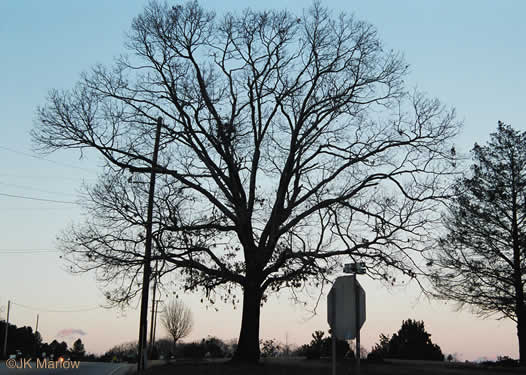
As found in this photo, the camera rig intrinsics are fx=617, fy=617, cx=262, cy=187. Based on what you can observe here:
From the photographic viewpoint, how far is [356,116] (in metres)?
25.1

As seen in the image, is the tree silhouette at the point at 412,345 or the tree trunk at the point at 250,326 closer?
the tree trunk at the point at 250,326

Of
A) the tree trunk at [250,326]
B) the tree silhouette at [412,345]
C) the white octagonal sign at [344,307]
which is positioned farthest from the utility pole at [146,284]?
the tree silhouette at [412,345]

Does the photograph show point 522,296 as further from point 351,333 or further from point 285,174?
point 351,333

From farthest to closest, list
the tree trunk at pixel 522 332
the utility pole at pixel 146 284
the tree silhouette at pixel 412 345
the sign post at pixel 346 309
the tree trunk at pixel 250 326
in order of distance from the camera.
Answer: the tree silhouette at pixel 412 345 < the tree trunk at pixel 522 332 < the tree trunk at pixel 250 326 < the utility pole at pixel 146 284 < the sign post at pixel 346 309

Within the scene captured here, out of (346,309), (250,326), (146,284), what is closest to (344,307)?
(346,309)

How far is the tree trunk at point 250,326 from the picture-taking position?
23.3 metres

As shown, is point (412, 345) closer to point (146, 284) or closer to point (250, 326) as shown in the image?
point (250, 326)

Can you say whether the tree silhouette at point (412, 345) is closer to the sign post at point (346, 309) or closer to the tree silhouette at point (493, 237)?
the tree silhouette at point (493, 237)

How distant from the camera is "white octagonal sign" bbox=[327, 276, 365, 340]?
37.7 ft

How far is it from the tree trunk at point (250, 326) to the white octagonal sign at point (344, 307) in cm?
1219

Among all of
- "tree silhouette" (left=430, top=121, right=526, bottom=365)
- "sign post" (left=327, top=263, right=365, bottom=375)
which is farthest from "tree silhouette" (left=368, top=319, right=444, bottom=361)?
"sign post" (left=327, top=263, right=365, bottom=375)

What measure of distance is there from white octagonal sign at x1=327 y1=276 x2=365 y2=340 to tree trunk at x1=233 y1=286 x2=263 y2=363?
12188 millimetres

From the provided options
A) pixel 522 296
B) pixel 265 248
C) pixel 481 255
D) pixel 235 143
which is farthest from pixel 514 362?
pixel 235 143

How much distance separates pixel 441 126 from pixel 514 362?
13071mm
